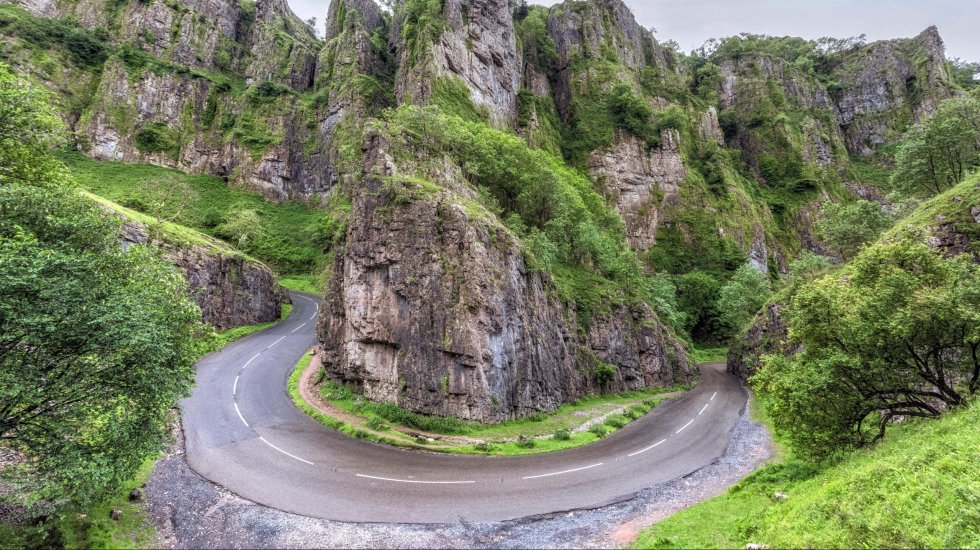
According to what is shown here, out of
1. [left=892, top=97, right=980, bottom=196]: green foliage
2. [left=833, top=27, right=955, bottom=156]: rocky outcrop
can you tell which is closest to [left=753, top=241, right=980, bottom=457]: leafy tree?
[left=892, top=97, right=980, bottom=196]: green foliage

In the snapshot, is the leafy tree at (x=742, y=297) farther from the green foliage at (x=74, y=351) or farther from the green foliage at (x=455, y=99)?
the green foliage at (x=74, y=351)

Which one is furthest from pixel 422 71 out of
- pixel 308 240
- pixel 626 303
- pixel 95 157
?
pixel 95 157

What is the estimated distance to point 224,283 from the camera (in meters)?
38.9

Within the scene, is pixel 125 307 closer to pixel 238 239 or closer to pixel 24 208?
pixel 24 208

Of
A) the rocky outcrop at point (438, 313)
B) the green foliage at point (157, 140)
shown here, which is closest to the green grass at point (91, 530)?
the rocky outcrop at point (438, 313)

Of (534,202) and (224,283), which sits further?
(534,202)

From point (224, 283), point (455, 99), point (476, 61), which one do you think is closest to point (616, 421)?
point (224, 283)

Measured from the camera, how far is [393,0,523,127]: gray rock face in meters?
51.4

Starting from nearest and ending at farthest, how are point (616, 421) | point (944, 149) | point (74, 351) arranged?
point (74, 351) < point (616, 421) < point (944, 149)

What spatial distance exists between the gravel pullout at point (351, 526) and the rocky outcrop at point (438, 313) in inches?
402

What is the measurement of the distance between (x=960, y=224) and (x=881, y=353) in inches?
756

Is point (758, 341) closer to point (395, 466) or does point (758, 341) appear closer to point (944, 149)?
point (944, 149)

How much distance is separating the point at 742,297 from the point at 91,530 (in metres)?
64.0

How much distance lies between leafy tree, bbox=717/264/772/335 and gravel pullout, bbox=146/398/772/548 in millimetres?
46661
